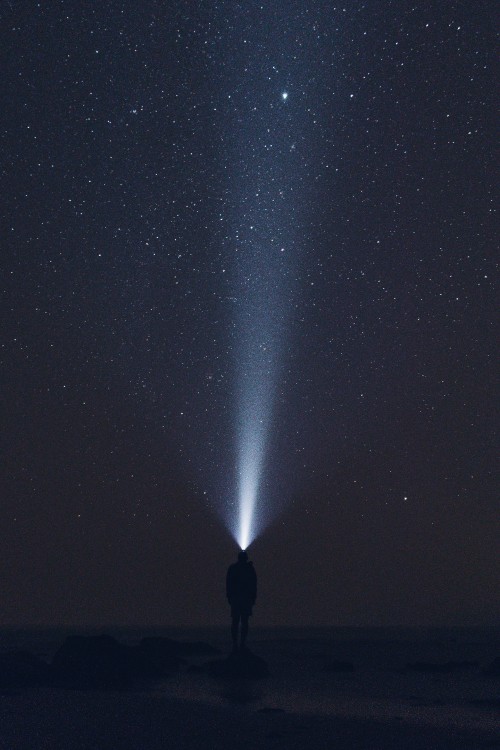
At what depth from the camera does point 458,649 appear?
1023 inches

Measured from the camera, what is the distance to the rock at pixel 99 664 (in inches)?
549

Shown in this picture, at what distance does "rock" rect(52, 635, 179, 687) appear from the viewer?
549 inches

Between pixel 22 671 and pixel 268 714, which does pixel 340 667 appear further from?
pixel 268 714

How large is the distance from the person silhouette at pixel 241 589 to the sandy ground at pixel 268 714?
4.24 feet

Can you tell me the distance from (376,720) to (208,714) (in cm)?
206

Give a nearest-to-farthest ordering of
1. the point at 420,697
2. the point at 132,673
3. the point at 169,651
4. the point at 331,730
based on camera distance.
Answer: the point at 331,730 < the point at 420,697 < the point at 132,673 < the point at 169,651

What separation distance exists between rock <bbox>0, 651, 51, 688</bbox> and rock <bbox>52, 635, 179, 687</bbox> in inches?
9.4

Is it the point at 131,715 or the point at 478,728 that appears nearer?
the point at 478,728

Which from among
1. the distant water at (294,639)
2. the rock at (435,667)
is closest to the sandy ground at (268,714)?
the rock at (435,667)

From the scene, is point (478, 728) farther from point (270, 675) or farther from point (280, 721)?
point (270, 675)

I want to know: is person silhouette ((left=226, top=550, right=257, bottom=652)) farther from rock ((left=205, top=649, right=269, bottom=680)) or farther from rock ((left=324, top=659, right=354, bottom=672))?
rock ((left=324, top=659, right=354, bottom=672))

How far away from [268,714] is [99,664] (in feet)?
17.6

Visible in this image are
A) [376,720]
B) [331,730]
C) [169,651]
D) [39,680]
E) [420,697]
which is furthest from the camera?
[169,651]

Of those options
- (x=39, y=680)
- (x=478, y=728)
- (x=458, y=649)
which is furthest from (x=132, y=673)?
(x=458, y=649)
